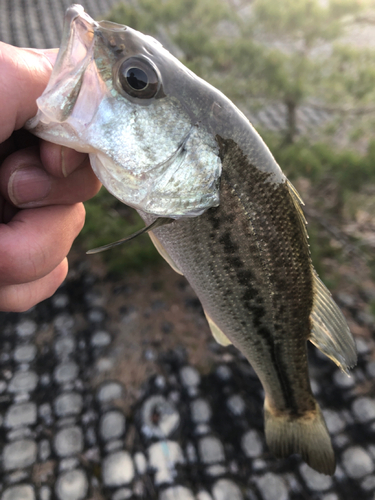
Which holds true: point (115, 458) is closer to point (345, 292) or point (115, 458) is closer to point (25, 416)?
point (25, 416)

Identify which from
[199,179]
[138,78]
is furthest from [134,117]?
[199,179]

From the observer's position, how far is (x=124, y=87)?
32.4 inches

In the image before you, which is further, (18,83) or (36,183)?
(36,183)

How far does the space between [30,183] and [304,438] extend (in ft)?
4.50

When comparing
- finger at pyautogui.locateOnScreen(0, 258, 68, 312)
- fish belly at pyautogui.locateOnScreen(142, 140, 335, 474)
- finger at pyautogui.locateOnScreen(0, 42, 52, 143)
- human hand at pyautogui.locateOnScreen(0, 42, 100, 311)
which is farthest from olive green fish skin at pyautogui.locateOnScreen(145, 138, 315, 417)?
finger at pyautogui.locateOnScreen(0, 258, 68, 312)

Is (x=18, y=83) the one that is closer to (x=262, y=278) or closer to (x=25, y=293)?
(x=25, y=293)

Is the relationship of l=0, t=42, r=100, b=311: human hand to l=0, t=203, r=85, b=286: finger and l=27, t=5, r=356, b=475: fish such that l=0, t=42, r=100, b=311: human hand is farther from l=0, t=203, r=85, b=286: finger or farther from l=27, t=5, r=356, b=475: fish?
l=27, t=5, r=356, b=475: fish

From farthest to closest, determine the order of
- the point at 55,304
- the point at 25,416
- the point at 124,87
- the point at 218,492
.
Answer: the point at 55,304, the point at 25,416, the point at 218,492, the point at 124,87

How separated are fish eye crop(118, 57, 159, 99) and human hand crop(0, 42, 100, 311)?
0.84ft

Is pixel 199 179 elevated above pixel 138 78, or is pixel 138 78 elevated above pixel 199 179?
pixel 138 78

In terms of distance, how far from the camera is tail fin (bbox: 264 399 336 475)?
4.19 ft

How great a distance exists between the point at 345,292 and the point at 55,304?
7.45 feet

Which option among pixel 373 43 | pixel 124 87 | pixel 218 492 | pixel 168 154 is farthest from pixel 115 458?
pixel 373 43

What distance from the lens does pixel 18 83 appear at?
34.5 inches
